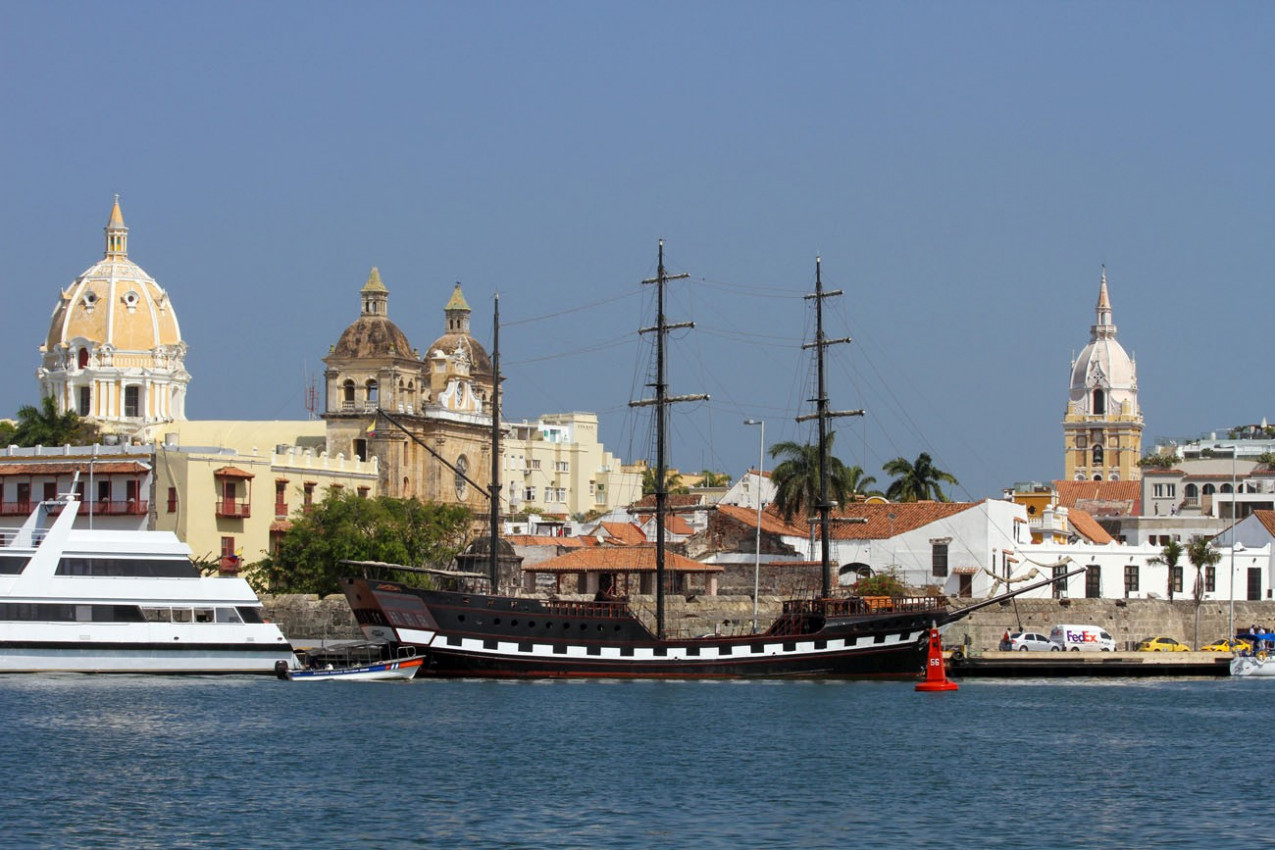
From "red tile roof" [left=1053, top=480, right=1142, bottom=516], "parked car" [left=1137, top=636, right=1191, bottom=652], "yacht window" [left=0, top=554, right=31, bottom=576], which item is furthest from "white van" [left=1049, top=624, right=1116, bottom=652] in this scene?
"red tile roof" [left=1053, top=480, right=1142, bottom=516]

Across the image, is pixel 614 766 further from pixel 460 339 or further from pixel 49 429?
pixel 460 339

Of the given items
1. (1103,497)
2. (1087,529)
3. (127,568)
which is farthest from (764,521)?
(1103,497)

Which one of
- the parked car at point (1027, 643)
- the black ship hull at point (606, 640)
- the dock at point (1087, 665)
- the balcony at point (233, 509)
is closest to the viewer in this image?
the black ship hull at point (606, 640)

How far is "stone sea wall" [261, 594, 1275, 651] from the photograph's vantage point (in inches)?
3041

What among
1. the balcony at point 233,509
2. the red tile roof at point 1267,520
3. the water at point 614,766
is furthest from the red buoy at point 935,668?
the balcony at point 233,509

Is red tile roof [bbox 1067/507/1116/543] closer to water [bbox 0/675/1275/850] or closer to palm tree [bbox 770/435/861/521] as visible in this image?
palm tree [bbox 770/435/861/521]

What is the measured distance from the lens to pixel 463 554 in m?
85.7

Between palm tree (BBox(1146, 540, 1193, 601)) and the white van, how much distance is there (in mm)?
10266

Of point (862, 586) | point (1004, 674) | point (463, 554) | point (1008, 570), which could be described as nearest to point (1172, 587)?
point (1008, 570)

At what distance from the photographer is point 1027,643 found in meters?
76.2

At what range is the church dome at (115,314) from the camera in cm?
13112

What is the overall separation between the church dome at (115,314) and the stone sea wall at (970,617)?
174 feet

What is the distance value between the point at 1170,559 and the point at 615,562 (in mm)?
24311

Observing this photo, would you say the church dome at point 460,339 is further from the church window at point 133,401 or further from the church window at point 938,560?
the church window at point 938,560
